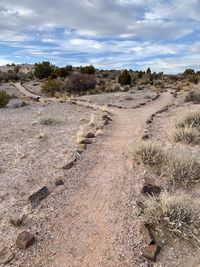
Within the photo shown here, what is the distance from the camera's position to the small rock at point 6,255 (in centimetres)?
510

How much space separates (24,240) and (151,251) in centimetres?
198

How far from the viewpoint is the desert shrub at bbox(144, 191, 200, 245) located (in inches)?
220

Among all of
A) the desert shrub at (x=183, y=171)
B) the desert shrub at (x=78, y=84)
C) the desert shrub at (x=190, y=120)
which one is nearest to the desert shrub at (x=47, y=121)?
the desert shrub at (x=190, y=120)

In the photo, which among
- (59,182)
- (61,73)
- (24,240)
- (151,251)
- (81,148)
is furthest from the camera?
(61,73)

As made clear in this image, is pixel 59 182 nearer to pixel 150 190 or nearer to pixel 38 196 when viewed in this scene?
pixel 38 196

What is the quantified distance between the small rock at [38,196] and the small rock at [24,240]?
1099 millimetres

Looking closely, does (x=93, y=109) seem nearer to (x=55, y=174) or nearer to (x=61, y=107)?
(x=61, y=107)

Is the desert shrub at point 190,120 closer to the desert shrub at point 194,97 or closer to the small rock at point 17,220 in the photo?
the desert shrub at point 194,97

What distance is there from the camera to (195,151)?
9898 millimetres

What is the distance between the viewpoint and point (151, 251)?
17.0 feet

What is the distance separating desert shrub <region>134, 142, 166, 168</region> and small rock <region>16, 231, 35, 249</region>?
404 centimetres

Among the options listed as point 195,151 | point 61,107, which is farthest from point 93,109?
point 195,151

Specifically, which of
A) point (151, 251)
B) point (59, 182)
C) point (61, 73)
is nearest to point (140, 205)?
point (151, 251)

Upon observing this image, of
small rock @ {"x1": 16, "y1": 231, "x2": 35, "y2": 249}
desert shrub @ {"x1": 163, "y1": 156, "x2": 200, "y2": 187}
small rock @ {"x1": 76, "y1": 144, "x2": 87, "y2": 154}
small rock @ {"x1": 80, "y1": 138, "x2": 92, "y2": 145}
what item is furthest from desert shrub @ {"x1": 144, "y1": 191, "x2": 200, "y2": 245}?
small rock @ {"x1": 80, "y1": 138, "x2": 92, "y2": 145}
